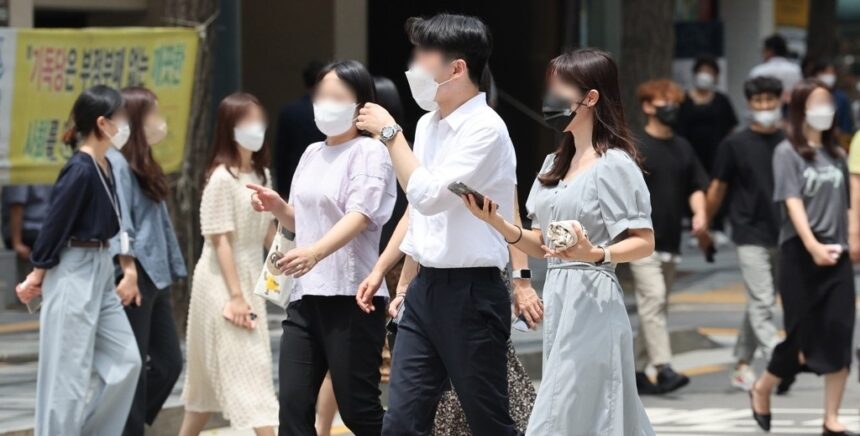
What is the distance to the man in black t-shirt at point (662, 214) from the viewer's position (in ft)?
34.5

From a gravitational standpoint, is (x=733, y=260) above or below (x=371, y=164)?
below

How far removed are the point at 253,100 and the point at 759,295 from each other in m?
3.86

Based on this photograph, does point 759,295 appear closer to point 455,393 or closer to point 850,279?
point 850,279

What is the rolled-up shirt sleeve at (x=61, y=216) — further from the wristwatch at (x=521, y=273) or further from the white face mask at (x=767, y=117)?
the white face mask at (x=767, y=117)

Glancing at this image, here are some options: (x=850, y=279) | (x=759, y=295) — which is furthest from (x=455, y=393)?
(x=759, y=295)

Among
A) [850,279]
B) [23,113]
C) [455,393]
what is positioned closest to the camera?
[455,393]

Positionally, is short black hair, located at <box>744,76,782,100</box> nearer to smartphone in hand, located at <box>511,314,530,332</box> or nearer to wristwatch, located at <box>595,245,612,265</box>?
smartphone in hand, located at <box>511,314,530,332</box>

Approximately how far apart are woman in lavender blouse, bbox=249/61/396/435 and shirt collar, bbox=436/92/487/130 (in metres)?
0.72

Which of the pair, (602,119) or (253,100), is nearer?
(602,119)

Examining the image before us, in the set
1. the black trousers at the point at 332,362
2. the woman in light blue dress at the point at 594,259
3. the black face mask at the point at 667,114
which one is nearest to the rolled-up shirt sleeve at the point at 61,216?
the black trousers at the point at 332,362

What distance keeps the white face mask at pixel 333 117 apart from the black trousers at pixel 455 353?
0.87 meters

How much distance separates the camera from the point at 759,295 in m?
10.4

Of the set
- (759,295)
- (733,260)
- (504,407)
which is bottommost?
(733,260)

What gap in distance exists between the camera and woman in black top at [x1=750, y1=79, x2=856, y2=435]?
8.78 meters
